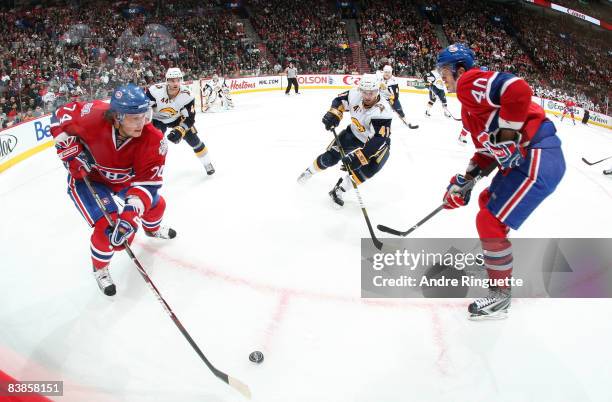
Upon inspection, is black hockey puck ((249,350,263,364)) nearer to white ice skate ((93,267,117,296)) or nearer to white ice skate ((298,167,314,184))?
white ice skate ((93,267,117,296))

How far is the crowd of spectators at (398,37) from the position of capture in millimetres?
16297

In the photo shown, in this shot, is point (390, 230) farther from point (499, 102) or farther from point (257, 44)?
point (257, 44)

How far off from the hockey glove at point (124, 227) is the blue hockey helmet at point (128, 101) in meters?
0.59

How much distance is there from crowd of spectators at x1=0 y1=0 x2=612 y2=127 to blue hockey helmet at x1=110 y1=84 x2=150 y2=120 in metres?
4.57

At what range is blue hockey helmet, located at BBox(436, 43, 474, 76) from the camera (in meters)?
2.66

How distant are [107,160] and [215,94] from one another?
717cm

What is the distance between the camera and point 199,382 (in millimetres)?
2281

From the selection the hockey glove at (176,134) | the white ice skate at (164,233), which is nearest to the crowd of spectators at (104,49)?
the hockey glove at (176,134)

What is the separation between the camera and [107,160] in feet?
9.14

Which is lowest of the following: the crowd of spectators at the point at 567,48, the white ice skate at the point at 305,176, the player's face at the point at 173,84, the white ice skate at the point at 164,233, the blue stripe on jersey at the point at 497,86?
the crowd of spectators at the point at 567,48

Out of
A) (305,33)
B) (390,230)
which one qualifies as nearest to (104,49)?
(305,33)

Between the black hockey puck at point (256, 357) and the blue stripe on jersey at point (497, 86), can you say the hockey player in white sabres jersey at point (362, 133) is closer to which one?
the blue stripe on jersey at point (497, 86)

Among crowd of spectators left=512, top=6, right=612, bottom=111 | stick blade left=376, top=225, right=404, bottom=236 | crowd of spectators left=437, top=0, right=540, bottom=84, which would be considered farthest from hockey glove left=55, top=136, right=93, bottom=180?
crowd of spectators left=512, top=6, right=612, bottom=111

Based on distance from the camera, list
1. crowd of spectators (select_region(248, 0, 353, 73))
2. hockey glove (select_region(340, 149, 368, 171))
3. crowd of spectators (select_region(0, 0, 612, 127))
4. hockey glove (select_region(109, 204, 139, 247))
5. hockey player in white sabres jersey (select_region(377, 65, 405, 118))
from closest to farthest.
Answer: hockey glove (select_region(109, 204, 139, 247))
hockey glove (select_region(340, 149, 368, 171))
hockey player in white sabres jersey (select_region(377, 65, 405, 118))
crowd of spectators (select_region(0, 0, 612, 127))
crowd of spectators (select_region(248, 0, 353, 73))
